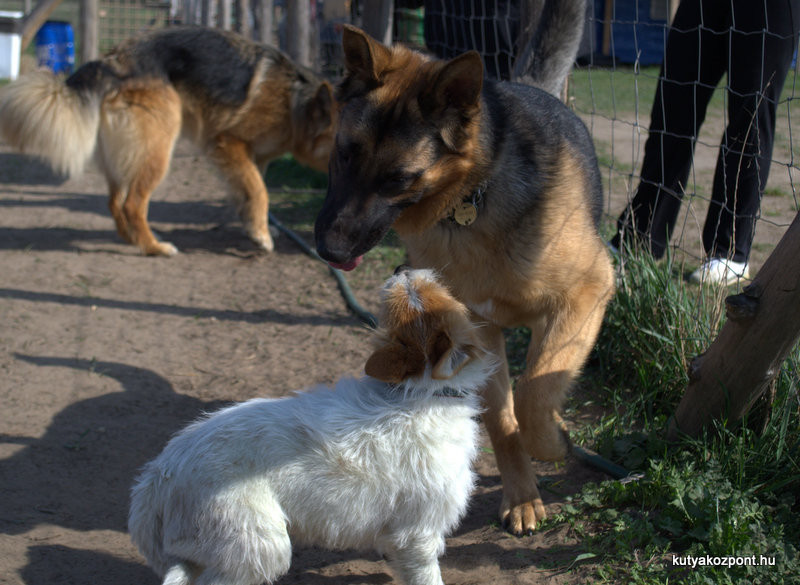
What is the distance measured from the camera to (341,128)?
9.45ft

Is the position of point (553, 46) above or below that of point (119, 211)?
above

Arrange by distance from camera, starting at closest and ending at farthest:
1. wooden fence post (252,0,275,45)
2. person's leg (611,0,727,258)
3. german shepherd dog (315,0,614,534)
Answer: german shepherd dog (315,0,614,534) → person's leg (611,0,727,258) → wooden fence post (252,0,275,45)

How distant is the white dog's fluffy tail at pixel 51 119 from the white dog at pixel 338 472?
4250 mm

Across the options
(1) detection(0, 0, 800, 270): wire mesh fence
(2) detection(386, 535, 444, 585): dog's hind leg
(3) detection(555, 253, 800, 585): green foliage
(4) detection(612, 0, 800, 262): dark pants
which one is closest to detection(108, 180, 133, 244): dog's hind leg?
(1) detection(0, 0, 800, 270): wire mesh fence

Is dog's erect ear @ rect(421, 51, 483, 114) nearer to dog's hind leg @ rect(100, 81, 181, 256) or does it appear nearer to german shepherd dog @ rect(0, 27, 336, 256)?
german shepherd dog @ rect(0, 27, 336, 256)

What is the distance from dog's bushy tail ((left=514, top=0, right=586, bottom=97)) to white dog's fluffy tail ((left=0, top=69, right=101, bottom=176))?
3566 millimetres

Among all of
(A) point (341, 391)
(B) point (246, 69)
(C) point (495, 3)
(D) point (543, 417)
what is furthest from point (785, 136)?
(A) point (341, 391)

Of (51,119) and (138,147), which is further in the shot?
(138,147)

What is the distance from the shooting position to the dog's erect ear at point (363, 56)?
2879mm

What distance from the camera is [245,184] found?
628 cm

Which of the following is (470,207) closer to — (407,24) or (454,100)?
(454,100)

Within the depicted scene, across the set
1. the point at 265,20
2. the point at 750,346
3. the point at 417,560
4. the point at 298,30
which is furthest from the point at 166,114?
the point at 750,346

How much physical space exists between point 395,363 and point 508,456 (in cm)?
103

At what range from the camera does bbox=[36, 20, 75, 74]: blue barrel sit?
14023mm
